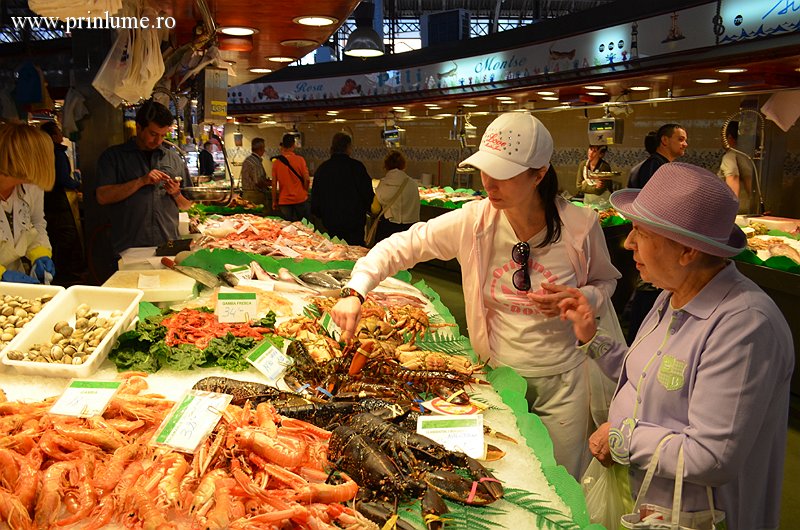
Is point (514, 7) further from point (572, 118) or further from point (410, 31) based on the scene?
point (572, 118)

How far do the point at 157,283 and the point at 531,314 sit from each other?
6.54 ft

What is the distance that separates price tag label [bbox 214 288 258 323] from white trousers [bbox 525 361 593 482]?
1.29 metres

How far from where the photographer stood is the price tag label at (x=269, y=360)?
2699 millimetres

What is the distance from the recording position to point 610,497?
2273 millimetres

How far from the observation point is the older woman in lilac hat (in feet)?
6.21

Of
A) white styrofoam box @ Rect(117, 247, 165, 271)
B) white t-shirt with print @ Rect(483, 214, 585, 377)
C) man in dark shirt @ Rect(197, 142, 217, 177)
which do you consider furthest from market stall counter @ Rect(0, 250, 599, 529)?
man in dark shirt @ Rect(197, 142, 217, 177)

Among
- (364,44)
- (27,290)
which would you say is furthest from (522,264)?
(364,44)

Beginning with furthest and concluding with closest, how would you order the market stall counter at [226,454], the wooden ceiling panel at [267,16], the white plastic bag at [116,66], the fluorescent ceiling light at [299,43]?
the fluorescent ceiling light at [299,43] < the wooden ceiling panel at [267,16] < the white plastic bag at [116,66] < the market stall counter at [226,454]

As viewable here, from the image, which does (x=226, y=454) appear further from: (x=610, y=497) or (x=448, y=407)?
(x=610, y=497)

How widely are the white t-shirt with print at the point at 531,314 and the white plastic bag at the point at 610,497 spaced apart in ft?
1.83

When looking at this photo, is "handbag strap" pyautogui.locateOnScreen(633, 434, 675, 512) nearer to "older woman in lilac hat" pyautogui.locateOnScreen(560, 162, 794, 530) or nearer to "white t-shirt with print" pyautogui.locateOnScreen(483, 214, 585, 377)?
"older woman in lilac hat" pyautogui.locateOnScreen(560, 162, 794, 530)

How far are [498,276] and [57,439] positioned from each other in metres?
1.67

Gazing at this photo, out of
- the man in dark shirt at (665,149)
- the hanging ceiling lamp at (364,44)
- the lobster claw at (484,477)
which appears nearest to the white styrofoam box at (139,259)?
the lobster claw at (484,477)

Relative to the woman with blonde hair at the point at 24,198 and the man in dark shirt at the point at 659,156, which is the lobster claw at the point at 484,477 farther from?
the man in dark shirt at the point at 659,156
